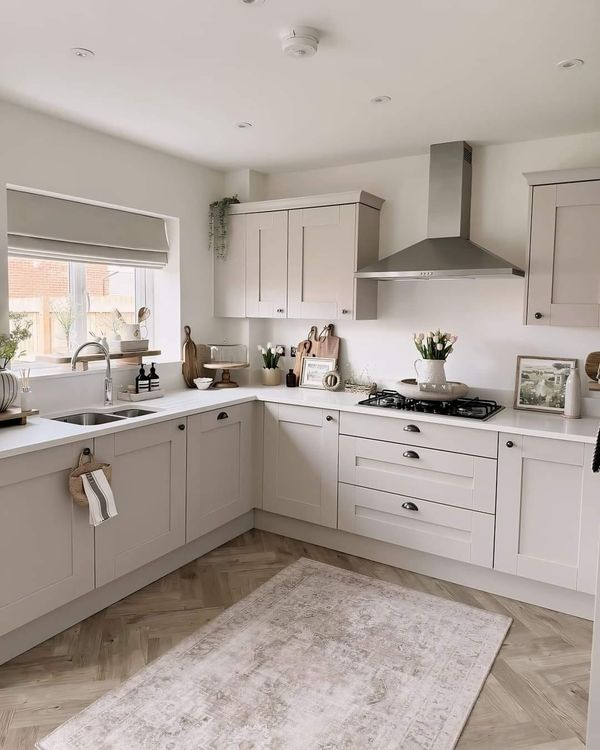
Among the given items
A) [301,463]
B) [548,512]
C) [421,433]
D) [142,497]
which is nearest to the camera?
[548,512]

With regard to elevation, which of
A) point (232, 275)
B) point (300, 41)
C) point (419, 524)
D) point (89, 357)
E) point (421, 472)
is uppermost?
point (300, 41)

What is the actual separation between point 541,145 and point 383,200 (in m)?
0.97

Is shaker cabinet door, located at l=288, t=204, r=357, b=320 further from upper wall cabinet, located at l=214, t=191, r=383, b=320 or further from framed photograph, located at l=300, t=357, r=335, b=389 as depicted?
framed photograph, located at l=300, t=357, r=335, b=389

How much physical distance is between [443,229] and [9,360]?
2.44m

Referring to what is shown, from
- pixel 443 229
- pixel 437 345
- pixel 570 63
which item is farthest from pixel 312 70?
pixel 437 345

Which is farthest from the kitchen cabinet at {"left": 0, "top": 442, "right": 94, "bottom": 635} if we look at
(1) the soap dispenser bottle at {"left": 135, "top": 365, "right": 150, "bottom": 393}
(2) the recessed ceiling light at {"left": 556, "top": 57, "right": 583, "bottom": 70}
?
(2) the recessed ceiling light at {"left": 556, "top": 57, "right": 583, "bottom": 70}

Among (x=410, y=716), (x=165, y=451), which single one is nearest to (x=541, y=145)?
(x=165, y=451)

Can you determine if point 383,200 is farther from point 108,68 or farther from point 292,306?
point 108,68

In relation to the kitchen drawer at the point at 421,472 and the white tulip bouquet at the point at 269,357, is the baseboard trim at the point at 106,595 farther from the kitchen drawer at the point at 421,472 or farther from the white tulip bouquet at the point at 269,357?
the white tulip bouquet at the point at 269,357

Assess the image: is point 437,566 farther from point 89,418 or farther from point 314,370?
point 89,418

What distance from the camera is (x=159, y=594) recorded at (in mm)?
2971

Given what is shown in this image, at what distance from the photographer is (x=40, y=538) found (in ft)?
7.89

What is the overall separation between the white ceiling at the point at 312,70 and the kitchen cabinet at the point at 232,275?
0.69 metres

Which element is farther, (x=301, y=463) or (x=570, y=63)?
(x=301, y=463)
